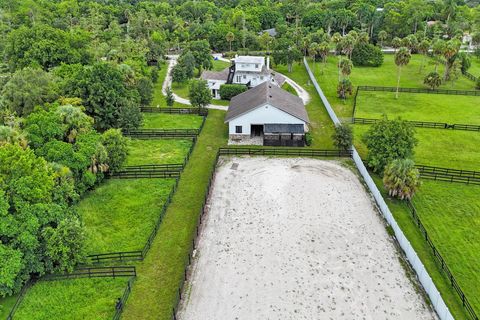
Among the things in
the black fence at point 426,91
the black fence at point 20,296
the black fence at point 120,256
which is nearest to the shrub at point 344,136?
the black fence at point 120,256

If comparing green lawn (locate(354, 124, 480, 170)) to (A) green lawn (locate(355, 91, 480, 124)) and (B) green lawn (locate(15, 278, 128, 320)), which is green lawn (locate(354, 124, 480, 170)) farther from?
(B) green lawn (locate(15, 278, 128, 320))

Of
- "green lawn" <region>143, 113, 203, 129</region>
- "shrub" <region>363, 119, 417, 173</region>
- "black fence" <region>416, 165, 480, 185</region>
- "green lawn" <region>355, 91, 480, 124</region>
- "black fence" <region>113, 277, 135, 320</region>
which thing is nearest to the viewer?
"black fence" <region>113, 277, 135, 320</region>

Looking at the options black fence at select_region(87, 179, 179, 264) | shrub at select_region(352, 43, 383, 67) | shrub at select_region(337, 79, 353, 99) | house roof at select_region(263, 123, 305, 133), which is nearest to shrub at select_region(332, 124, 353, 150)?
house roof at select_region(263, 123, 305, 133)

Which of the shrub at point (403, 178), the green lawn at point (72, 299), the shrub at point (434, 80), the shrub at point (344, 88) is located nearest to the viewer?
the green lawn at point (72, 299)

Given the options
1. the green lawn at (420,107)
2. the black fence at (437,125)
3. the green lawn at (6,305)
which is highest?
the green lawn at (420,107)

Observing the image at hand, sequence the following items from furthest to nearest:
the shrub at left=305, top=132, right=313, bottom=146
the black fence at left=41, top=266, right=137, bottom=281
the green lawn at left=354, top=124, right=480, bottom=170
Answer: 1. the shrub at left=305, top=132, right=313, bottom=146
2. the green lawn at left=354, top=124, right=480, bottom=170
3. the black fence at left=41, top=266, right=137, bottom=281

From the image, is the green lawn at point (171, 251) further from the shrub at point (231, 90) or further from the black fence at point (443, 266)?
the shrub at point (231, 90)

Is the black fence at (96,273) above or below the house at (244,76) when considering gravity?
below
